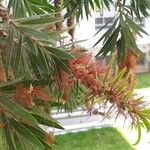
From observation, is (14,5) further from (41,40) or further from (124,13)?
(41,40)

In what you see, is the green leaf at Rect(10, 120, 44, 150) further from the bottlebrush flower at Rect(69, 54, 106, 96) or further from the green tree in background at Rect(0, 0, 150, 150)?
the bottlebrush flower at Rect(69, 54, 106, 96)

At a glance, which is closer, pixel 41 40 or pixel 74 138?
pixel 41 40

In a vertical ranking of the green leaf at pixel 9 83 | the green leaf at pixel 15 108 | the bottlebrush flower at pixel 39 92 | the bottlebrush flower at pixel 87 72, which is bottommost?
the green leaf at pixel 15 108

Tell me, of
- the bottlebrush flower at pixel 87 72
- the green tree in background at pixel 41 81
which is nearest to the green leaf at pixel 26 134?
the green tree in background at pixel 41 81

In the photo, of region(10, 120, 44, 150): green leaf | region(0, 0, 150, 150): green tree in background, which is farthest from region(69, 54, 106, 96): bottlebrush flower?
region(10, 120, 44, 150): green leaf

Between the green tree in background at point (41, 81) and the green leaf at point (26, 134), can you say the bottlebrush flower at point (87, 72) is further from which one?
the green leaf at point (26, 134)

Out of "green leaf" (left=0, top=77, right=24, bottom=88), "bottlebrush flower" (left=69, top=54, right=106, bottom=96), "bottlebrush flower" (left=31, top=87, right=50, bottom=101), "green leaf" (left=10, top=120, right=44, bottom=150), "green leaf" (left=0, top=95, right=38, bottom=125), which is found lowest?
"green leaf" (left=10, top=120, right=44, bottom=150)

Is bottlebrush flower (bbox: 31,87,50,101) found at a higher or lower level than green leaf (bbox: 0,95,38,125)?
higher

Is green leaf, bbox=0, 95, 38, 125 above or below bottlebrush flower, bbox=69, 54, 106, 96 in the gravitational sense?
below

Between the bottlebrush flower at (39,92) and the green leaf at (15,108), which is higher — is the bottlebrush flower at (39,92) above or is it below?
above

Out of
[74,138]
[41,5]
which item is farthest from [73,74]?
[74,138]

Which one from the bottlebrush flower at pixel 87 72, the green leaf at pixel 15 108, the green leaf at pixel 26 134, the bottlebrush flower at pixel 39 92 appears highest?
the bottlebrush flower at pixel 87 72
